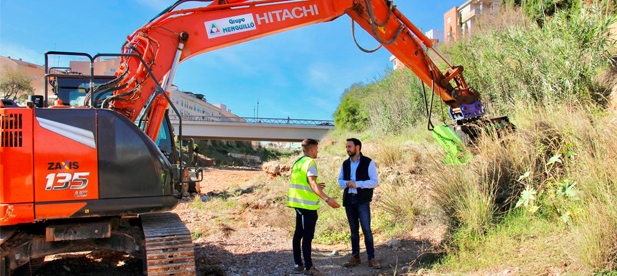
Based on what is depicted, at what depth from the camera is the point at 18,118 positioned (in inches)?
149

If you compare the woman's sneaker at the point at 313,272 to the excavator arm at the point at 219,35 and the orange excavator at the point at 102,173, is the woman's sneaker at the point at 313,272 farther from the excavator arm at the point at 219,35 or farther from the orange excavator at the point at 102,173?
the excavator arm at the point at 219,35

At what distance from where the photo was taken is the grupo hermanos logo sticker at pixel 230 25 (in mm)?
5484

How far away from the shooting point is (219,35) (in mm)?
5535

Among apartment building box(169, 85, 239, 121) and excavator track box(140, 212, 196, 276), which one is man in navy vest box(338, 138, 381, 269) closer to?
excavator track box(140, 212, 196, 276)

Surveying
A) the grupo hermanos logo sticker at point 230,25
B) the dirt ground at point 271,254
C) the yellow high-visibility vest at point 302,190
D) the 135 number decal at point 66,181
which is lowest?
the dirt ground at point 271,254

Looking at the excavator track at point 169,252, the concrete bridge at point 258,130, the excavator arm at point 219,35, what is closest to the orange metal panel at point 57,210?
the excavator track at point 169,252

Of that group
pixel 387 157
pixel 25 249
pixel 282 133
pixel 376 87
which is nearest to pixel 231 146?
pixel 282 133

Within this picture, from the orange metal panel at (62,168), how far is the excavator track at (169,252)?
28.0 inches

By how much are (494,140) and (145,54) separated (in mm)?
5294

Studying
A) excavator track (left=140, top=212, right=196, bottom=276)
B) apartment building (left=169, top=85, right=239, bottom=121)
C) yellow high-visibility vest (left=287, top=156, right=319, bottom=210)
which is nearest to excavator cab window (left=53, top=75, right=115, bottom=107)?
excavator track (left=140, top=212, right=196, bottom=276)

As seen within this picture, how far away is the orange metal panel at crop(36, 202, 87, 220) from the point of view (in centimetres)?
378

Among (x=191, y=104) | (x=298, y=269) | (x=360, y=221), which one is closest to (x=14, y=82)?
(x=191, y=104)

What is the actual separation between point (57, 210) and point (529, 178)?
18.6ft

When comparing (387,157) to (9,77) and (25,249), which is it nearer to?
(25,249)
